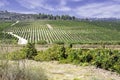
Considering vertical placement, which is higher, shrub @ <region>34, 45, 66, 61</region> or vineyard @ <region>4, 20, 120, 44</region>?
shrub @ <region>34, 45, 66, 61</region>

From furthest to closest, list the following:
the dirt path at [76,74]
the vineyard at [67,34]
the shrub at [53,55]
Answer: the vineyard at [67,34] → the shrub at [53,55] → the dirt path at [76,74]

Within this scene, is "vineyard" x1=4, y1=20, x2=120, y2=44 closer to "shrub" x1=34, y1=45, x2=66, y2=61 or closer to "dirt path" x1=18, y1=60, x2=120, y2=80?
"shrub" x1=34, y1=45, x2=66, y2=61

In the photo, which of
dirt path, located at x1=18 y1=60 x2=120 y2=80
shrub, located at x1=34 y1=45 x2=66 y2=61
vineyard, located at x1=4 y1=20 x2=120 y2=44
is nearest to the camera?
dirt path, located at x1=18 y1=60 x2=120 y2=80

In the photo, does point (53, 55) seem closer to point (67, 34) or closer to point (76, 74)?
point (76, 74)

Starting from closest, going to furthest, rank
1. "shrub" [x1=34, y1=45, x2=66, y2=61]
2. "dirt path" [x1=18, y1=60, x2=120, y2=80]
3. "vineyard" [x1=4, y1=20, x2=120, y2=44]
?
"dirt path" [x1=18, y1=60, x2=120, y2=80]
"shrub" [x1=34, y1=45, x2=66, y2=61]
"vineyard" [x1=4, y1=20, x2=120, y2=44]

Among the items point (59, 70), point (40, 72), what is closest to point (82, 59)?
point (59, 70)

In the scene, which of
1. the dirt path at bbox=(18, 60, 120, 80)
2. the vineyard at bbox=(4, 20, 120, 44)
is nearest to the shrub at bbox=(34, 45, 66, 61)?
the dirt path at bbox=(18, 60, 120, 80)

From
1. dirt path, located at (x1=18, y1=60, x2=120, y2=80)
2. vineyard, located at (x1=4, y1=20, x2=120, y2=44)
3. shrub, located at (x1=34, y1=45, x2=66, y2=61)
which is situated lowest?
vineyard, located at (x1=4, y1=20, x2=120, y2=44)

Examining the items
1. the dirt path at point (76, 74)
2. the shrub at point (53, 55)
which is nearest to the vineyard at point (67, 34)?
the shrub at point (53, 55)

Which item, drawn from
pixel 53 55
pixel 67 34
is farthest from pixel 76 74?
pixel 67 34

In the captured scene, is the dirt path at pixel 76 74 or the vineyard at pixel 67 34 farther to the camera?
the vineyard at pixel 67 34

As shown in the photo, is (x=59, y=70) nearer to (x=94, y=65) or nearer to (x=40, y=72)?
(x=94, y=65)

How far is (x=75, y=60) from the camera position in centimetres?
928

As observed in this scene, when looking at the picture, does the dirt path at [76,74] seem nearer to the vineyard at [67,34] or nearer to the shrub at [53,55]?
the shrub at [53,55]
